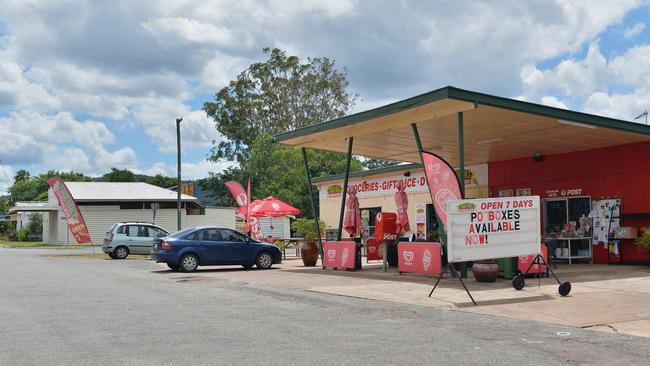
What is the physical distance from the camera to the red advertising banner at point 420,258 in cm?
1570

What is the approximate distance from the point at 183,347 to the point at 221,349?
439 millimetres

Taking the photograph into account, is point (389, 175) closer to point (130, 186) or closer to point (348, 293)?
point (348, 293)

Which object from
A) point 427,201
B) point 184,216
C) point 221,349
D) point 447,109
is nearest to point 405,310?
point 221,349

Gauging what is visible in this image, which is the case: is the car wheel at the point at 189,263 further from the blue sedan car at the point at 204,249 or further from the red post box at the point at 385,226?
the red post box at the point at 385,226

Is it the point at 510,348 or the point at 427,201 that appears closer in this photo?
the point at 510,348

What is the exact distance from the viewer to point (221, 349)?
7.09 meters

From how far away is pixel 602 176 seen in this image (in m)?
20.4

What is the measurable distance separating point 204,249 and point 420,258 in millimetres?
6621

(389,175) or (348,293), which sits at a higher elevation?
(389,175)

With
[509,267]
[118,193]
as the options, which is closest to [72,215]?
[118,193]

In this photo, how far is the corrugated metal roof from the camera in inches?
1822

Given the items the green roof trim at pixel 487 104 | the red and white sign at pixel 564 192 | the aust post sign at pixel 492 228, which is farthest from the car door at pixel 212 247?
the red and white sign at pixel 564 192

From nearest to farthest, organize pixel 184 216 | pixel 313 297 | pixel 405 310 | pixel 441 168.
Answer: pixel 405 310 → pixel 313 297 → pixel 441 168 → pixel 184 216

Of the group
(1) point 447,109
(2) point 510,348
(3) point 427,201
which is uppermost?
(1) point 447,109
